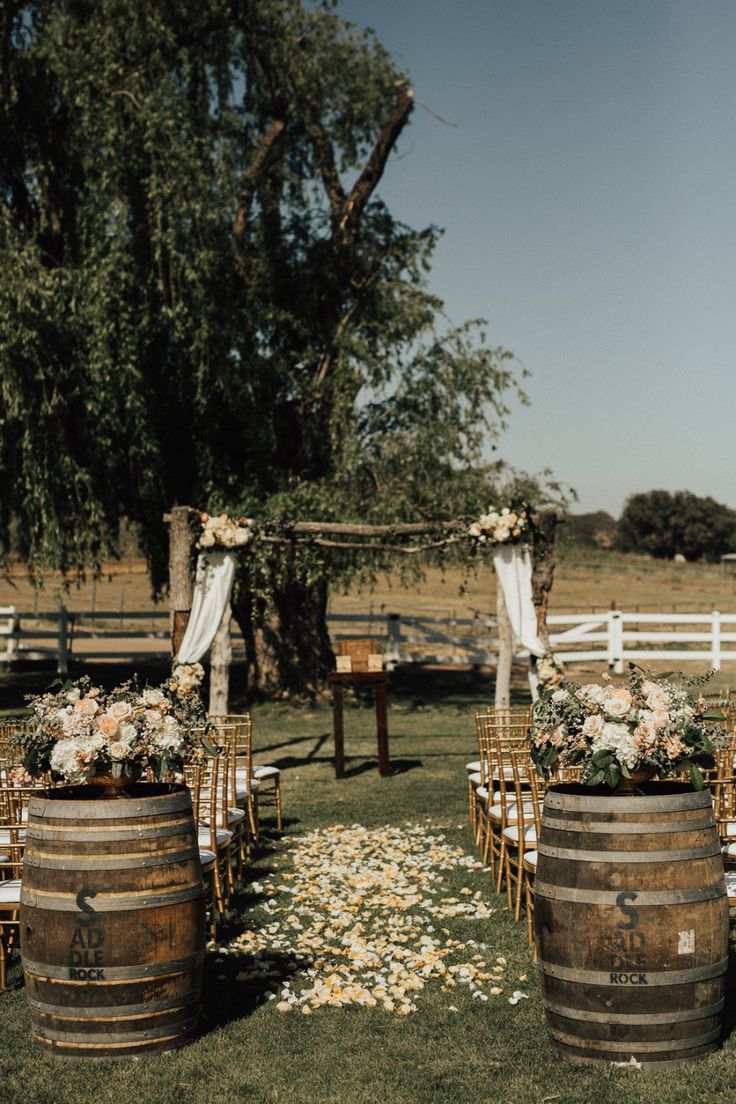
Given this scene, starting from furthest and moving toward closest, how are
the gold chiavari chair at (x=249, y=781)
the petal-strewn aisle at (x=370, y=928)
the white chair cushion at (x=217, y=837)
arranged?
the gold chiavari chair at (x=249, y=781) → the white chair cushion at (x=217, y=837) → the petal-strewn aisle at (x=370, y=928)

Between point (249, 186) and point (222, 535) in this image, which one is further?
point (249, 186)

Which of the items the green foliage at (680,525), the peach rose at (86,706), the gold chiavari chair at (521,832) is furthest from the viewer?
the green foliage at (680,525)

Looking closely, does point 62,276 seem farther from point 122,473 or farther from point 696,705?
point 696,705

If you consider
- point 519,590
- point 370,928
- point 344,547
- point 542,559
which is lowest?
point 370,928

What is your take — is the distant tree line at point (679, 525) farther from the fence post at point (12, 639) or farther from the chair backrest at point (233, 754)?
the chair backrest at point (233, 754)

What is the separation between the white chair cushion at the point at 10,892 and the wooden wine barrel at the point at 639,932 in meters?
2.57

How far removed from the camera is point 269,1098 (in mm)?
4664

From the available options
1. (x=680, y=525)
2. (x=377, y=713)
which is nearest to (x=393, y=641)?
(x=377, y=713)

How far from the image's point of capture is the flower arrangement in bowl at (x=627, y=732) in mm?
4996

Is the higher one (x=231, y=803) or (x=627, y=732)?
(x=627, y=732)

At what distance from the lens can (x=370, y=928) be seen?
718cm

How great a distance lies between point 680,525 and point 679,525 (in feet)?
0.45

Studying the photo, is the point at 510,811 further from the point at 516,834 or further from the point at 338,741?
the point at 338,741

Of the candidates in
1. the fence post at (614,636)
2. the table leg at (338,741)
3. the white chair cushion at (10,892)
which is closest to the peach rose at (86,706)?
the white chair cushion at (10,892)
